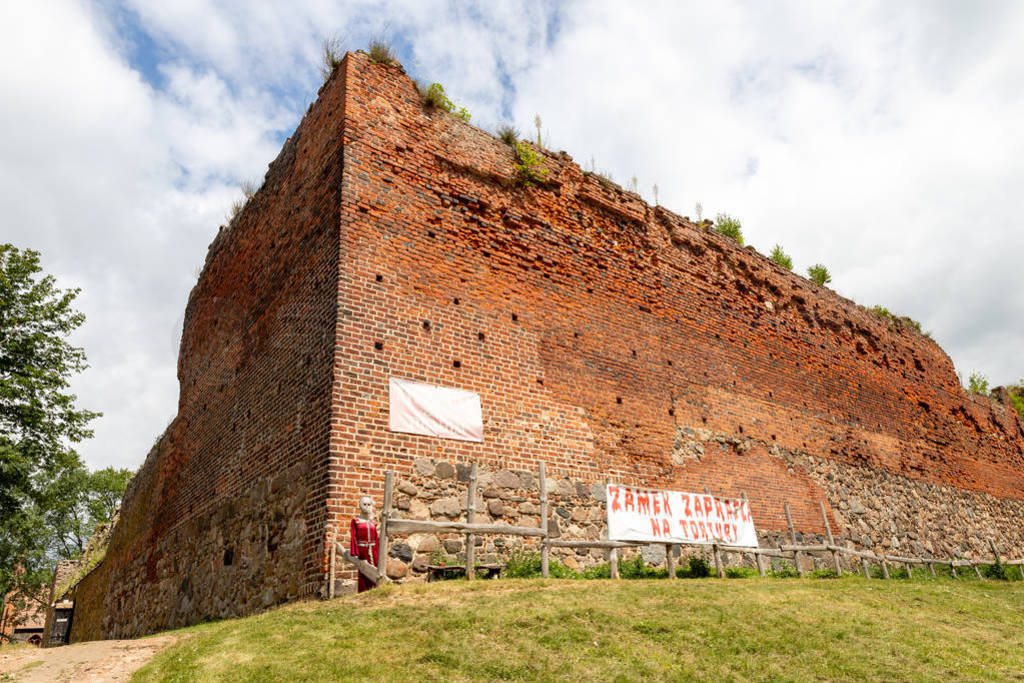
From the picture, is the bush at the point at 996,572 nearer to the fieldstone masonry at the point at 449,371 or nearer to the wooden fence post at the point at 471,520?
the fieldstone masonry at the point at 449,371

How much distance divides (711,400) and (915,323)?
12575 mm

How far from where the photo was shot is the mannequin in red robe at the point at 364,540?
731 cm

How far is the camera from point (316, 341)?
887 cm

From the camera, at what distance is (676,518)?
10320 millimetres

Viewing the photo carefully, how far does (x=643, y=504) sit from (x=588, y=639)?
15.6 feet

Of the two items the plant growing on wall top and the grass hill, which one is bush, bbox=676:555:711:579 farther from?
the plant growing on wall top

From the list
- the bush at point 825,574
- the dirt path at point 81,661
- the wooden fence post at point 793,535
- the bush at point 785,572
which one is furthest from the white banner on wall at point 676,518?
the dirt path at point 81,661

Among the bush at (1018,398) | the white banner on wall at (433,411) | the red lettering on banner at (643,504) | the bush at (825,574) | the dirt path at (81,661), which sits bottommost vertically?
the dirt path at (81,661)

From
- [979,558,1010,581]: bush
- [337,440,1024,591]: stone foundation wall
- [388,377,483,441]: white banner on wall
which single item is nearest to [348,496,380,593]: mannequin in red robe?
[337,440,1024,591]: stone foundation wall

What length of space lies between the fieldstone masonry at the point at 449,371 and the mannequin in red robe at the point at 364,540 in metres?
0.24

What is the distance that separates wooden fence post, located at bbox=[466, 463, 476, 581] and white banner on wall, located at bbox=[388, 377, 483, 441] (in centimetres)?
56

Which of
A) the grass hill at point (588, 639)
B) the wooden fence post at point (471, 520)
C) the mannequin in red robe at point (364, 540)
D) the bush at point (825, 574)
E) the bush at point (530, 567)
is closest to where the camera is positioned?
the grass hill at point (588, 639)

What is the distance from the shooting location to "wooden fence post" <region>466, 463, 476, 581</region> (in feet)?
24.4

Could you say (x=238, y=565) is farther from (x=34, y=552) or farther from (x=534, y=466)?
(x=34, y=552)
